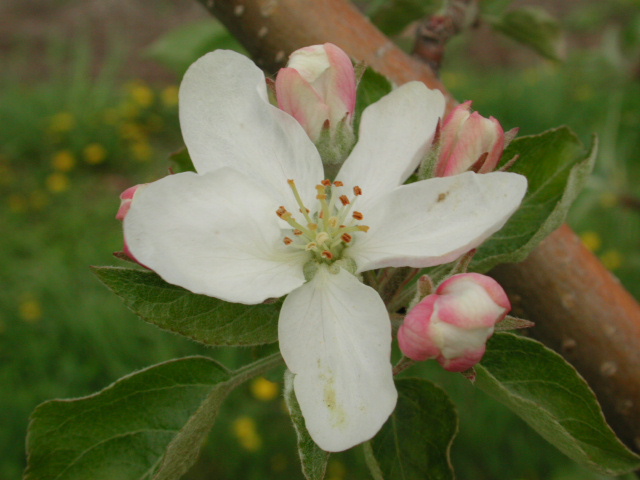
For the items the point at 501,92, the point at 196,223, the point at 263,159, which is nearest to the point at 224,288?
the point at 196,223

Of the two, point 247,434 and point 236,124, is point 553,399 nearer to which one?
point 236,124

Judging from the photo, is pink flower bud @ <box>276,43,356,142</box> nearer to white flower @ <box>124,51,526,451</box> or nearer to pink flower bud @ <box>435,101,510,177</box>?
white flower @ <box>124,51,526,451</box>

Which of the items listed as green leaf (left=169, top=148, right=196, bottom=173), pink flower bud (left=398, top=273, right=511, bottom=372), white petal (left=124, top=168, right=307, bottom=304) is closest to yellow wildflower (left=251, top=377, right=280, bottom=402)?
green leaf (left=169, top=148, right=196, bottom=173)

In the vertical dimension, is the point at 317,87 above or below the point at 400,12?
above

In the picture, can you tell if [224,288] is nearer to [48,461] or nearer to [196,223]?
[196,223]

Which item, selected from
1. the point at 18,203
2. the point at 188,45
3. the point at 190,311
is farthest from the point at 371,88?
the point at 18,203

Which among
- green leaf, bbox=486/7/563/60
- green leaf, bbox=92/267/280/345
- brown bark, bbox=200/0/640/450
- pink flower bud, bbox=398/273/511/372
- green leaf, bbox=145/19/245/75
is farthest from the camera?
green leaf, bbox=145/19/245/75

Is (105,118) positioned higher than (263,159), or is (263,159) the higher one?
(263,159)
